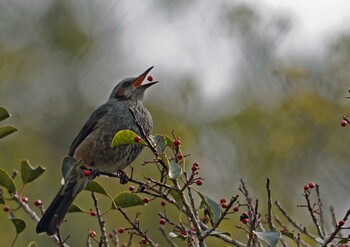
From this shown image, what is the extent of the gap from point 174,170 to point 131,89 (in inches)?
117

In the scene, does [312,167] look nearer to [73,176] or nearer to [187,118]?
[187,118]

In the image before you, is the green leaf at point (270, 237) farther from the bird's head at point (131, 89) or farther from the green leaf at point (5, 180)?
the bird's head at point (131, 89)

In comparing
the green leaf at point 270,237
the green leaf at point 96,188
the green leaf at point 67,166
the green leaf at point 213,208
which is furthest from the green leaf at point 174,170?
the green leaf at point 96,188

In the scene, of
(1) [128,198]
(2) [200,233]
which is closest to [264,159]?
(1) [128,198]

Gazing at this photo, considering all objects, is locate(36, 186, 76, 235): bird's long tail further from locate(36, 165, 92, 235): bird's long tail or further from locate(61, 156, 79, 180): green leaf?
→ locate(61, 156, 79, 180): green leaf

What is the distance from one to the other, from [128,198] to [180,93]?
21.9 feet

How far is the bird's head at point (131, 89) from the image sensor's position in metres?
6.47

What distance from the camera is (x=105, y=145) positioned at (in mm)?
5992

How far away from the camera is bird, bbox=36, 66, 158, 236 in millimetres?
5836

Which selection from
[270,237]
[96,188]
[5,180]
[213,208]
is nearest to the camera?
[270,237]

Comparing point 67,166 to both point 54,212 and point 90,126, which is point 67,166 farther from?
point 90,126

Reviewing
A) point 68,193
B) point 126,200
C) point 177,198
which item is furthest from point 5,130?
point 68,193

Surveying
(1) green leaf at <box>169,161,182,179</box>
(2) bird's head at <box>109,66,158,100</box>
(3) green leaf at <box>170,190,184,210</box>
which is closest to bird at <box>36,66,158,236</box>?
(2) bird's head at <box>109,66,158,100</box>

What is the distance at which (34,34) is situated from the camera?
15922 mm
